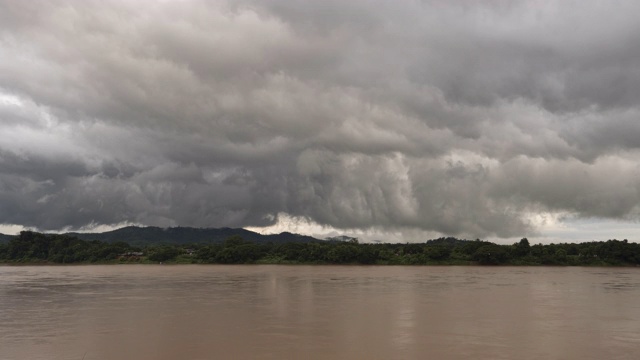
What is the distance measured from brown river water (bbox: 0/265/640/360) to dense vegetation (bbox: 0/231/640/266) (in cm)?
5927

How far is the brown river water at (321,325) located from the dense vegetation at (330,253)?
59267mm

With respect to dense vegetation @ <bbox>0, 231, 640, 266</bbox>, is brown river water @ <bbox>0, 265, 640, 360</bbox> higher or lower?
lower

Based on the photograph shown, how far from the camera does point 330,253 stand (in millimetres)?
109188

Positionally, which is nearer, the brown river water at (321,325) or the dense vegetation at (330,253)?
the brown river water at (321,325)

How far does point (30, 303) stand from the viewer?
39.2 m

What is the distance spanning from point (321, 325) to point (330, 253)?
3246 inches

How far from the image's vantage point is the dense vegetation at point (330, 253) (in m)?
104

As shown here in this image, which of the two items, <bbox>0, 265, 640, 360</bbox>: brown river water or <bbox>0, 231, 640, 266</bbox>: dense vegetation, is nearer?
<bbox>0, 265, 640, 360</bbox>: brown river water

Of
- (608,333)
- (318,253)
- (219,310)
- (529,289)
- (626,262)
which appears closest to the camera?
(608,333)

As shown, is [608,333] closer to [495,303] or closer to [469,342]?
[469,342]

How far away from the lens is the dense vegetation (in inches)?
4099

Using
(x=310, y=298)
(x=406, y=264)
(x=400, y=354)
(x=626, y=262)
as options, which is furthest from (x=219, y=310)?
(x=626, y=262)

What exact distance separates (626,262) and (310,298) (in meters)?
92.5

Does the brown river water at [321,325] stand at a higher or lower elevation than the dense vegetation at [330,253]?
lower
